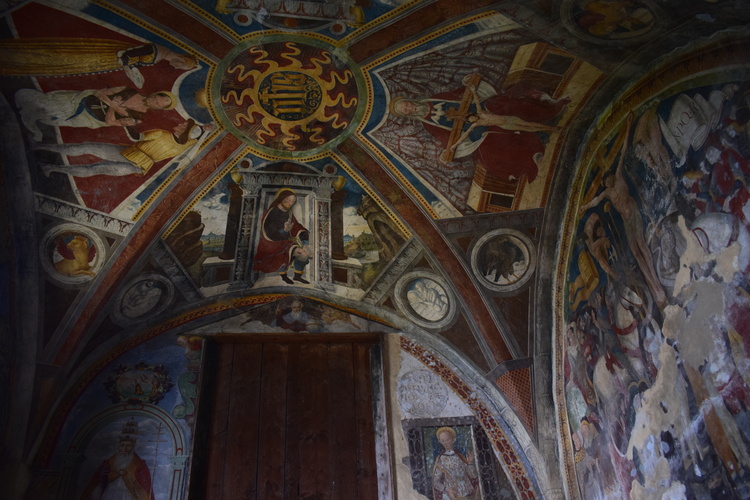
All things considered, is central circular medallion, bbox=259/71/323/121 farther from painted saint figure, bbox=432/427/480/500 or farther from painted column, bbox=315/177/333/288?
painted saint figure, bbox=432/427/480/500

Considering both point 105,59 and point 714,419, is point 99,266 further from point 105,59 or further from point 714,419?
point 714,419

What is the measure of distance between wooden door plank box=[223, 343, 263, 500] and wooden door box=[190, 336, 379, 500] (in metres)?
0.01

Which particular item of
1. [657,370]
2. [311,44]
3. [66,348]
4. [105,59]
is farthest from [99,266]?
[657,370]

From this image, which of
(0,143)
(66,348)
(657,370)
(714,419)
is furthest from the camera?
(66,348)

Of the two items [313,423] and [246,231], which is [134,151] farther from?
[313,423]

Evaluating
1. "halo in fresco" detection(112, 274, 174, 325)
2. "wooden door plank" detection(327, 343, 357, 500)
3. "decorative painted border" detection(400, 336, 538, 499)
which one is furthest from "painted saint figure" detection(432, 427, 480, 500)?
"halo in fresco" detection(112, 274, 174, 325)

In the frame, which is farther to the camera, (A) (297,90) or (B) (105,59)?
(A) (297,90)

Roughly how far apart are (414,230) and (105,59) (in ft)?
12.3

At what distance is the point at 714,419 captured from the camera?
4871 millimetres

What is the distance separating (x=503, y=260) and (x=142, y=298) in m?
4.40

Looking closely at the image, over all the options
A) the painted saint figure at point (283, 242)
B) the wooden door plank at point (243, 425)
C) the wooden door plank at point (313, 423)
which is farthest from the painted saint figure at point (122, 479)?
the painted saint figure at point (283, 242)

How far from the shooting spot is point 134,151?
664cm

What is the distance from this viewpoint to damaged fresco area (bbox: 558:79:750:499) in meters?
4.74

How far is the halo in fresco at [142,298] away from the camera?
292 inches
